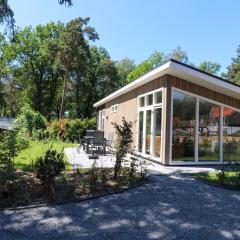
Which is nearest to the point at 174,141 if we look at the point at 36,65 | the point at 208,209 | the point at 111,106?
the point at 208,209

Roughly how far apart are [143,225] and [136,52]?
57.6 meters

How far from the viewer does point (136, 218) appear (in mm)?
5770

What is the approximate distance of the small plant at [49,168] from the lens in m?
7.02

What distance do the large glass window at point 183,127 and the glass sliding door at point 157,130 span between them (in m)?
0.68

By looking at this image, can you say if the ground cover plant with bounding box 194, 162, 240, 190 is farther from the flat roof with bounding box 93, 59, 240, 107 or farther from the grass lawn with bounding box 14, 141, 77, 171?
the grass lawn with bounding box 14, 141, 77, 171

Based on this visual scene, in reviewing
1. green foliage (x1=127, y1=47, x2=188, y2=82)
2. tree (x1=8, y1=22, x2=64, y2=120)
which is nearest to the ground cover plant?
tree (x1=8, y1=22, x2=64, y2=120)

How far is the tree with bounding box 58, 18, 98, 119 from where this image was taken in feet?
115

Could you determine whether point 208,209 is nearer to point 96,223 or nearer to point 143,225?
point 143,225

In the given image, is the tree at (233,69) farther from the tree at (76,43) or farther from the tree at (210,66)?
the tree at (76,43)


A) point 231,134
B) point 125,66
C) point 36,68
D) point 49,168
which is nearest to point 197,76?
point 231,134

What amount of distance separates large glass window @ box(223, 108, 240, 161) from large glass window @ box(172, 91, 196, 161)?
140cm

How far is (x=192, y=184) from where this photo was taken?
842cm

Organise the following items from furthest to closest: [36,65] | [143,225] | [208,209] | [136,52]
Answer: [136,52] → [36,65] → [208,209] → [143,225]

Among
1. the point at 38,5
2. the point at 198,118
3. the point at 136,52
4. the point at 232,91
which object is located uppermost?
the point at 136,52
